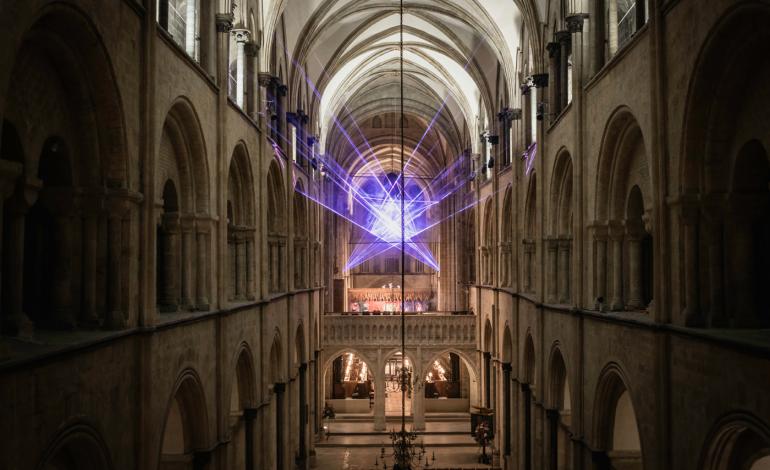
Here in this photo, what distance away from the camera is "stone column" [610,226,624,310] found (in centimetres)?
1389

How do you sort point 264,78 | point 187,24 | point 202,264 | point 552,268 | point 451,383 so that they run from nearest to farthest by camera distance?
point 202,264
point 187,24
point 552,268
point 264,78
point 451,383

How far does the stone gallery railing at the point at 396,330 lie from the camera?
113 ft

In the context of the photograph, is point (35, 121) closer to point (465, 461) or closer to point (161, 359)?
point (161, 359)

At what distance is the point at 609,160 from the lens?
13.9 metres

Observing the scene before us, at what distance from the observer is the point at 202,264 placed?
14352mm

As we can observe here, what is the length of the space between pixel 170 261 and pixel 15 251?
5.89 metres

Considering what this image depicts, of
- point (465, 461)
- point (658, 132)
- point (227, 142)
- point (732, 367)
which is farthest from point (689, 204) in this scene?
point (465, 461)

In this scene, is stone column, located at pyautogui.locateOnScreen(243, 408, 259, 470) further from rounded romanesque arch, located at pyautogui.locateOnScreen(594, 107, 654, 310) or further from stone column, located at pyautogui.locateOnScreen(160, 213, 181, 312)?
rounded romanesque arch, located at pyautogui.locateOnScreen(594, 107, 654, 310)

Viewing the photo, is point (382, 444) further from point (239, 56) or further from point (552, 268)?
point (239, 56)

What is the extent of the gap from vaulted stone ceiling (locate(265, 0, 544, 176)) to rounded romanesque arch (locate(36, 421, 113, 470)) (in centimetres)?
1370

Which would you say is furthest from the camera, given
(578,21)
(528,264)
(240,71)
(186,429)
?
(528,264)

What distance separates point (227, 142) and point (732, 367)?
1125cm

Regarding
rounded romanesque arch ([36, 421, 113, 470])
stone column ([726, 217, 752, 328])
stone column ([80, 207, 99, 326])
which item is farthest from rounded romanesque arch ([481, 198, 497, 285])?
rounded romanesque arch ([36, 421, 113, 470])

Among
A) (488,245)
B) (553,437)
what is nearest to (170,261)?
(553,437)
